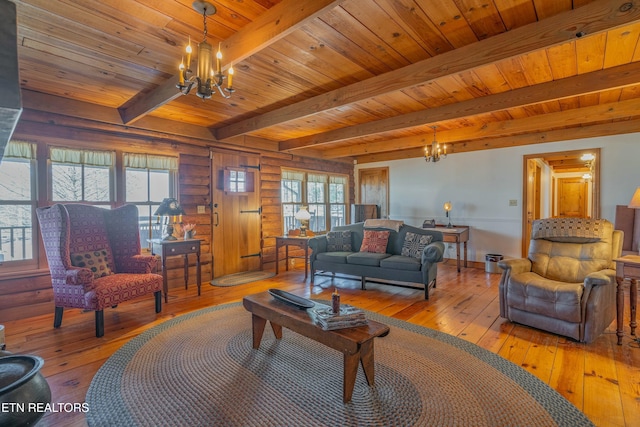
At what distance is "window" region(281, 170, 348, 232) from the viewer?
6258 mm

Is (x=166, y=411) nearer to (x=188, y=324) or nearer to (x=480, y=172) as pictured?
(x=188, y=324)

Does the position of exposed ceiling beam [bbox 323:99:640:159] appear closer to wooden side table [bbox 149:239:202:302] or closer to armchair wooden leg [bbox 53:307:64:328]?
wooden side table [bbox 149:239:202:302]

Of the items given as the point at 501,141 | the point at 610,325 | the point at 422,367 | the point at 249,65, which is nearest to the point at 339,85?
the point at 249,65

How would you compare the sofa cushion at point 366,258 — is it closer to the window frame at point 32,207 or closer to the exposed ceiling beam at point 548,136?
the exposed ceiling beam at point 548,136

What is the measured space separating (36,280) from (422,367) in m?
4.10

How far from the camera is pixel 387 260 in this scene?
4133 mm

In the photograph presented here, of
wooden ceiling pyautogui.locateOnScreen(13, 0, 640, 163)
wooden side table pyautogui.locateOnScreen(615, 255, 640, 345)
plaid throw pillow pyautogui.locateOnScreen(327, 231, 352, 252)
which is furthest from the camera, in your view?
plaid throw pillow pyautogui.locateOnScreen(327, 231, 352, 252)

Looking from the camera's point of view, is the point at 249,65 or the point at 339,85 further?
the point at 339,85

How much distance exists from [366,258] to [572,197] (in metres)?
8.97

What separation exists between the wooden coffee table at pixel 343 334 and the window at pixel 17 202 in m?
3.00

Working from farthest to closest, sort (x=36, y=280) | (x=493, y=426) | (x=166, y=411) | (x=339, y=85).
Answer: (x=36, y=280) < (x=339, y=85) < (x=166, y=411) < (x=493, y=426)

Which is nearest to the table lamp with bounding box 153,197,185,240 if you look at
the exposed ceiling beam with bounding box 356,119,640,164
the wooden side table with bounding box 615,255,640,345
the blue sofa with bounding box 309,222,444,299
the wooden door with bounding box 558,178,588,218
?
the blue sofa with bounding box 309,222,444,299

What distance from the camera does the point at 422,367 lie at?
223cm

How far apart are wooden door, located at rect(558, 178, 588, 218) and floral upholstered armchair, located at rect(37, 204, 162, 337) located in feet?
36.6
